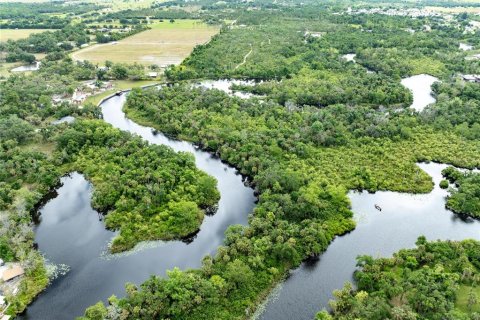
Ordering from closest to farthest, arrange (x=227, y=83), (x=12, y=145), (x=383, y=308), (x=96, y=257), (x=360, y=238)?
(x=383, y=308), (x=96, y=257), (x=360, y=238), (x=12, y=145), (x=227, y=83)

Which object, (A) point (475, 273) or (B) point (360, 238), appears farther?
(B) point (360, 238)

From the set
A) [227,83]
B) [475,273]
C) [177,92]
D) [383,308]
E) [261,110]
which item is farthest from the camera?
[227,83]

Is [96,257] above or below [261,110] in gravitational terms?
below

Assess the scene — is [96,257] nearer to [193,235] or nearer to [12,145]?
[193,235]

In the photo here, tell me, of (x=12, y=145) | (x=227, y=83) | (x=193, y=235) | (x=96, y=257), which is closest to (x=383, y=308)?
(x=193, y=235)

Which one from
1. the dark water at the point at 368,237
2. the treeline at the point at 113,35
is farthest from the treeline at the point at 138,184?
the treeline at the point at 113,35

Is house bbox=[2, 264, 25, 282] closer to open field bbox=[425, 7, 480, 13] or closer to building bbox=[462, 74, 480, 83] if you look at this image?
building bbox=[462, 74, 480, 83]

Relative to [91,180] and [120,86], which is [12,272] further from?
[120,86]

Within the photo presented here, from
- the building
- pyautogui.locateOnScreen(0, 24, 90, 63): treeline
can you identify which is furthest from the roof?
the building
